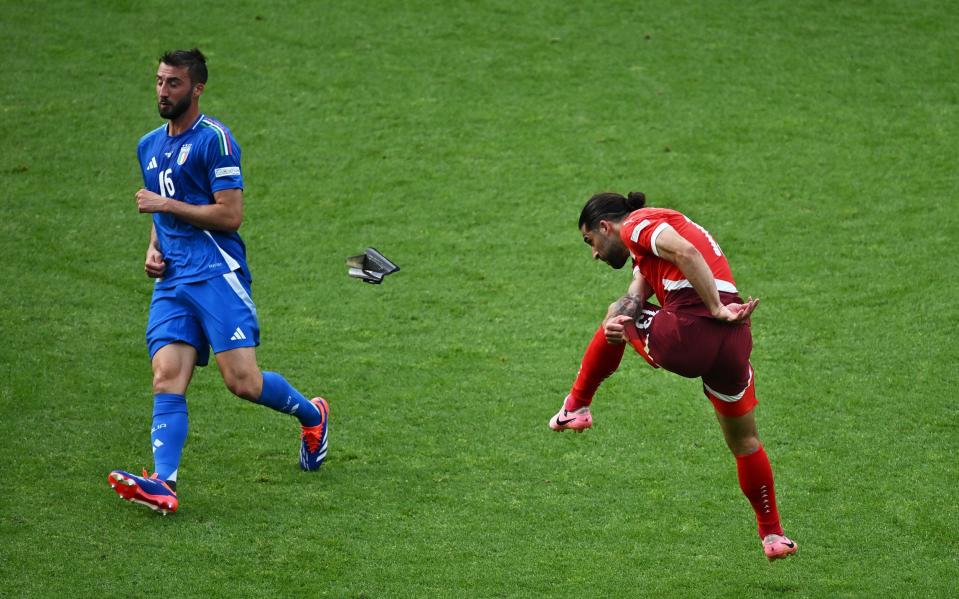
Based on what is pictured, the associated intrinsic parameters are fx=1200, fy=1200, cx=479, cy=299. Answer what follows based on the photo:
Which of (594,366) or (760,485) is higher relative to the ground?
(594,366)

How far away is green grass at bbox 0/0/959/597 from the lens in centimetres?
532

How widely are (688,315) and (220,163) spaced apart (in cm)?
226

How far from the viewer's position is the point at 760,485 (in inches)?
196

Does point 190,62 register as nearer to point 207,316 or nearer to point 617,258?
point 207,316

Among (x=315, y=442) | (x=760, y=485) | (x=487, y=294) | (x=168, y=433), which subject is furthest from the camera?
(x=487, y=294)

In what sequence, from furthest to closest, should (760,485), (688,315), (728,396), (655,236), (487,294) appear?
(487,294), (760,485), (728,396), (688,315), (655,236)

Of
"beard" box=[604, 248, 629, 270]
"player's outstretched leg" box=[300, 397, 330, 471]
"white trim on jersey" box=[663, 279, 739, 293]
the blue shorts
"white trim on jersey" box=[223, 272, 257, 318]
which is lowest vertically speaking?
"player's outstretched leg" box=[300, 397, 330, 471]

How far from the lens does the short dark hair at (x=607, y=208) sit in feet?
15.7

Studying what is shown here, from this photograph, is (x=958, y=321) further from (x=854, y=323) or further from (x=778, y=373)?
(x=778, y=373)

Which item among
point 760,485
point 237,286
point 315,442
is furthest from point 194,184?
point 760,485

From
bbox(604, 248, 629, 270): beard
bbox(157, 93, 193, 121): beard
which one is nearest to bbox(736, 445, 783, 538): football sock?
bbox(604, 248, 629, 270): beard

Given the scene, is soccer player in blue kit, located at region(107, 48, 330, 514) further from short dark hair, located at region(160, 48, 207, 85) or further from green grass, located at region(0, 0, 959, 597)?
green grass, located at region(0, 0, 959, 597)

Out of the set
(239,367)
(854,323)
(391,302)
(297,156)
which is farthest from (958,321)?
(297,156)

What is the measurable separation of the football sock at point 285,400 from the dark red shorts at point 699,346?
1.82 metres
